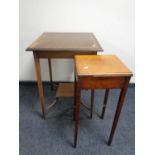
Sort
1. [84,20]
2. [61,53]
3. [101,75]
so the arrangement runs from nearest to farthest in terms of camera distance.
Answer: [101,75]
[61,53]
[84,20]

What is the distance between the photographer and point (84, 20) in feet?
7.51

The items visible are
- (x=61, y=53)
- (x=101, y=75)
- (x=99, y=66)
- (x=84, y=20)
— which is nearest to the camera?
(x=101, y=75)

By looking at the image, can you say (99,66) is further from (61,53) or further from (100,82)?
(61,53)

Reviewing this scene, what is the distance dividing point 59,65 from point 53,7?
2.55 feet

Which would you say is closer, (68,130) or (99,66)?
(99,66)

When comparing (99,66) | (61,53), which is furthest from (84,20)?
(99,66)

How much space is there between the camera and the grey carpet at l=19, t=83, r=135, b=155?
5.02ft

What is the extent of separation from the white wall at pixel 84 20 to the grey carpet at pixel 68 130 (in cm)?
78

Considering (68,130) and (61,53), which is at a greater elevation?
(61,53)

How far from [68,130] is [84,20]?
1.38 m

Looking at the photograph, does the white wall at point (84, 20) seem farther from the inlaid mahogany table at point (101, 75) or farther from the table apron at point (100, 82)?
the table apron at point (100, 82)

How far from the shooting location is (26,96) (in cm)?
235

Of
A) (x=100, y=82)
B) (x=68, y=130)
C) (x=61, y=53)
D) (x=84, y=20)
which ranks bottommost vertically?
(x=68, y=130)
